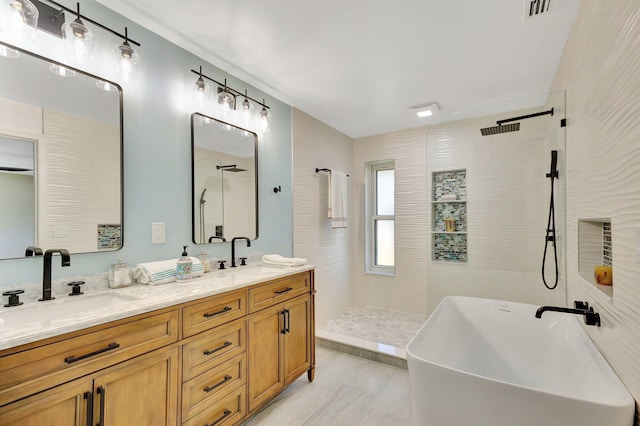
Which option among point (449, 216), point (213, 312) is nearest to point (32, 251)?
point (213, 312)

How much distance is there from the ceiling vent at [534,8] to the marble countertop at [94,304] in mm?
2118

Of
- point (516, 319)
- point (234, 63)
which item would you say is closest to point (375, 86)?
point (234, 63)

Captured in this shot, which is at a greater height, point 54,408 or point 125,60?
point 125,60

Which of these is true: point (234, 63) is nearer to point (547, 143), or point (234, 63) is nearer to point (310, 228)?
point (310, 228)

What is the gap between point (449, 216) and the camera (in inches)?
122

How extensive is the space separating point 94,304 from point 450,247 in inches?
114

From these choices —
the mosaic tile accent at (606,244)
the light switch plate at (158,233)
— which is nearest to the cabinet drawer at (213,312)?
the light switch plate at (158,233)

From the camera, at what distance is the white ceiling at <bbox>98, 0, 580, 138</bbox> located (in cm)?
167

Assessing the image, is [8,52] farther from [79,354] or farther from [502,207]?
[502,207]

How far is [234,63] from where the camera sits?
7.25 ft

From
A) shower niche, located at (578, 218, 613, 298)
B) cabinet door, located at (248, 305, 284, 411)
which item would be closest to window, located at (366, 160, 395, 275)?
cabinet door, located at (248, 305, 284, 411)

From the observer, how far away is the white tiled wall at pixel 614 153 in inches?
37.0

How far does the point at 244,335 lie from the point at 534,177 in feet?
8.45

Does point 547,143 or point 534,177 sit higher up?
point 547,143
